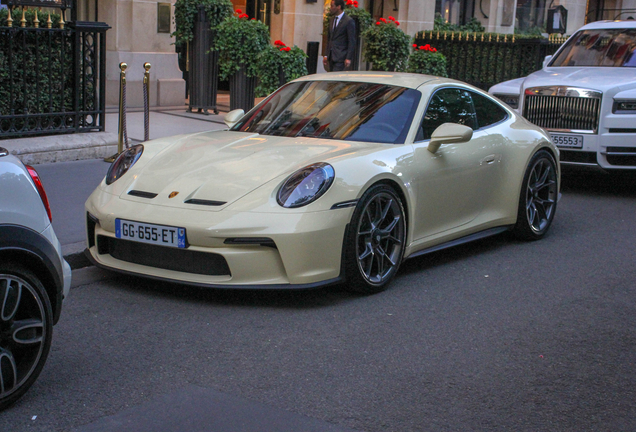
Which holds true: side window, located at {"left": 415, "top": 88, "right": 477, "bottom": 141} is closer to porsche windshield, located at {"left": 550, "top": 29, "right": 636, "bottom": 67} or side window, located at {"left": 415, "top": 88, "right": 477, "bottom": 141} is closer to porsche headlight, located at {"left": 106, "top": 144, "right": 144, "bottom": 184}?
porsche headlight, located at {"left": 106, "top": 144, "right": 144, "bottom": 184}

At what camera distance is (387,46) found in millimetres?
15977

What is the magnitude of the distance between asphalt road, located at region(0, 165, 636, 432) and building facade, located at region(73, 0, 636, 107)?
9.74 m

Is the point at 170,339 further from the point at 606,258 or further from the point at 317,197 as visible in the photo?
the point at 606,258

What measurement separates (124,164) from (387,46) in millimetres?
11162

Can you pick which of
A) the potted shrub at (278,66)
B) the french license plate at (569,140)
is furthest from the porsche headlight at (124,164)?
the potted shrub at (278,66)

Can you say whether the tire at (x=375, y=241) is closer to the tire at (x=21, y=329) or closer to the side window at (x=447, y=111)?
the side window at (x=447, y=111)

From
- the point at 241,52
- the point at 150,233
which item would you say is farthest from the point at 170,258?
the point at 241,52

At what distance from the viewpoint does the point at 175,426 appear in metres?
3.30

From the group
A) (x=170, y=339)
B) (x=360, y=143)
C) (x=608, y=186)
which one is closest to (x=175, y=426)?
(x=170, y=339)

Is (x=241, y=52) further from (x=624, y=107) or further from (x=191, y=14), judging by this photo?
(x=624, y=107)

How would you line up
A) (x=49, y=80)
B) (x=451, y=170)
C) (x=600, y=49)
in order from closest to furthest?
(x=451, y=170) < (x=49, y=80) < (x=600, y=49)

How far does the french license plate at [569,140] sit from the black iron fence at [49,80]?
5399mm

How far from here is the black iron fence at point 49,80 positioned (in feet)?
29.1

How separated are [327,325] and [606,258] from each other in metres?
2.93
